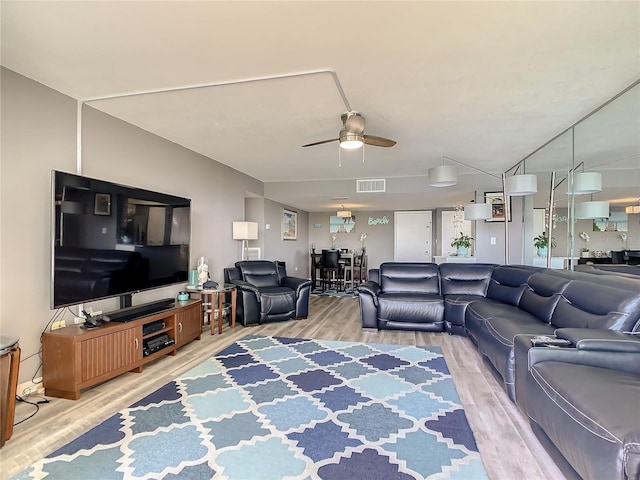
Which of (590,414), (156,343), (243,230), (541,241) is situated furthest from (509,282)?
(156,343)

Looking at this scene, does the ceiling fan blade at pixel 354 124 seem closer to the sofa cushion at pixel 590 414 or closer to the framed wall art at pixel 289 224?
the sofa cushion at pixel 590 414

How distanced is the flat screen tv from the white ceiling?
0.84 m

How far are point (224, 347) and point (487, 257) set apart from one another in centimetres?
497

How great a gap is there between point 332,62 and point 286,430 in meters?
2.40

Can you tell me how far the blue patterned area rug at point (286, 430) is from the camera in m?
1.68

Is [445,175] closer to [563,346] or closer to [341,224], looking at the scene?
[563,346]

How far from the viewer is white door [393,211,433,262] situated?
9625 millimetres

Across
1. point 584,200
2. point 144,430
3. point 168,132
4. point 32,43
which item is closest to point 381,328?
point 584,200

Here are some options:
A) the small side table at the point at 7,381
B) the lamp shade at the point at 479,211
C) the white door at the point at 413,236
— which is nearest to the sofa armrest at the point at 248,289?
the small side table at the point at 7,381

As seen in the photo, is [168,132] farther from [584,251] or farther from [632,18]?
[584,251]

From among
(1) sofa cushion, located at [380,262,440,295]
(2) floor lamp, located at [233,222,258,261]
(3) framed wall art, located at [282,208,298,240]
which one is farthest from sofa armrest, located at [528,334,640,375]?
(3) framed wall art, located at [282,208,298,240]

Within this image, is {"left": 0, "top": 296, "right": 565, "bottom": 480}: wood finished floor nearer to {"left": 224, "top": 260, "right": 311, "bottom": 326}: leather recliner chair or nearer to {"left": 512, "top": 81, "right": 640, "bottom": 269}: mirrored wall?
{"left": 224, "top": 260, "right": 311, "bottom": 326}: leather recliner chair

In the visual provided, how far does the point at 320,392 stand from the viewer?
2.56 metres

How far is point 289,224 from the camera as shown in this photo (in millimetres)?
8602
